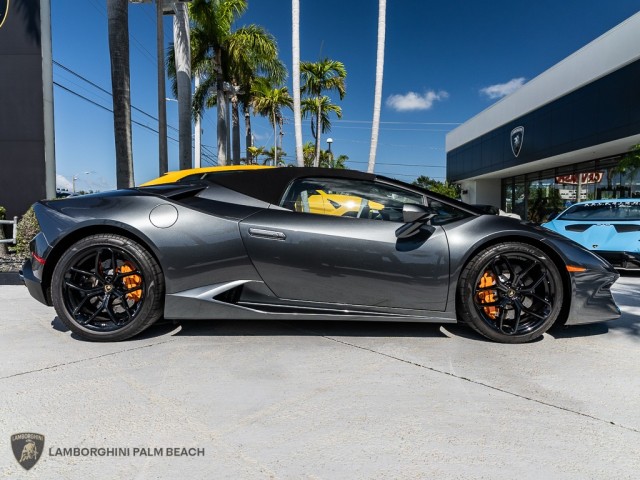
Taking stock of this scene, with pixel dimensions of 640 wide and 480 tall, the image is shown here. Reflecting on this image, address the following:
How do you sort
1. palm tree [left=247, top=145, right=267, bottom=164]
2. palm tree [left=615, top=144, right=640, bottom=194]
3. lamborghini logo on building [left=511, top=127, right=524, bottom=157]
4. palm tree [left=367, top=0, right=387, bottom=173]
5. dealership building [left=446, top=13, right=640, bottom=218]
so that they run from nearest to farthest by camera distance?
palm tree [left=367, top=0, right=387, bottom=173] < palm tree [left=615, top=144, right=640, bottom=194] < dealership building [left=446, top=13, right=640, bottom=218] < lamborghini logo on building [left=511, top=127, right=524, bottom=157] < palm tree [left=247, top=145, right=267, bottom=164]

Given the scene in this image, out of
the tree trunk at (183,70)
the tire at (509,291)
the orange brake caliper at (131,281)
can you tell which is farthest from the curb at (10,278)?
the tree trunk at (183,70)

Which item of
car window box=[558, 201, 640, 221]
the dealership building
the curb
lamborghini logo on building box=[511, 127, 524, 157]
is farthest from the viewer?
lamborghini logo on building box=[511, 127, 524, 157]

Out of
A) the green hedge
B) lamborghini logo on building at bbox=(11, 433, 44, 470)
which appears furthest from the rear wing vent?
the green hedge

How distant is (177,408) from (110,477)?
0.46 m

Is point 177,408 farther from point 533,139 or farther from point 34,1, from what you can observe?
point 533,139

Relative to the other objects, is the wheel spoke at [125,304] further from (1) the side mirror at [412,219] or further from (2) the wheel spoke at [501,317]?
(2) the wheel spoke at [501,317]

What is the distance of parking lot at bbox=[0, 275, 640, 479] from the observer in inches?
56.1

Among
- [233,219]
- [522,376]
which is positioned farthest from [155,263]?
[522,376]

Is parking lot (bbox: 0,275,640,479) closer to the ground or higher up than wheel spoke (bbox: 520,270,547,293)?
closer to the ground

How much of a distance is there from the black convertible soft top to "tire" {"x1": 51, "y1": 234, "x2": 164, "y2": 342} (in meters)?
0.75

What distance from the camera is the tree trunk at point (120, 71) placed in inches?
285

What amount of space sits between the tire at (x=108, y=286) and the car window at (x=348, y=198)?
105 centimetres

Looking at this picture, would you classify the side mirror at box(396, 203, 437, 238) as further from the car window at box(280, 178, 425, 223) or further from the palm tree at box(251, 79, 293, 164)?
the palm tree at box(251, 79, 293, 164)

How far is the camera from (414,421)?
5.57ft
